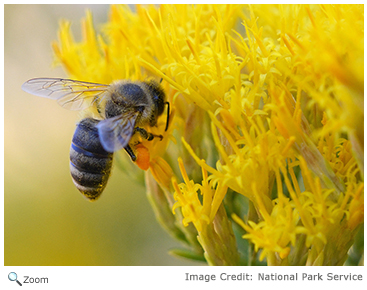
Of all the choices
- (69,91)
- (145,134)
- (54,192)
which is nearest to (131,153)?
(145,134)

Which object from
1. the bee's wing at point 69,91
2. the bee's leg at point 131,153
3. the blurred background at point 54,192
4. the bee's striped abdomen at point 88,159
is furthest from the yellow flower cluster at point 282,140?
the blurred background at point 54,192

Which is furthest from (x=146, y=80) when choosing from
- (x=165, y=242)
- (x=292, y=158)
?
(x=165, y=242)

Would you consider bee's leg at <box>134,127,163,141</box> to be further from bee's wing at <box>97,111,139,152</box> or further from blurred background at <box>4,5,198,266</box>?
blurred background at <box>4,5,198,266</box>

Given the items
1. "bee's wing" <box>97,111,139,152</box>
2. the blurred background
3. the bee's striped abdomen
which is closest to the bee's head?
"bee's wing" <box>97,111,139,152</box>

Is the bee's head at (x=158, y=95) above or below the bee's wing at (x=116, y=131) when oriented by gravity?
above

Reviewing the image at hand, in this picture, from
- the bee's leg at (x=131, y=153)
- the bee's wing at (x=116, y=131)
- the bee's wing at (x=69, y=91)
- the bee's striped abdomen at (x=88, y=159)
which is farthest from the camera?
the bee's wing at (x=69, y=91)

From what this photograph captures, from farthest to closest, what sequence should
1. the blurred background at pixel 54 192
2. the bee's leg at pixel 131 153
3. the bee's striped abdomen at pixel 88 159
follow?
the blurred background at pixel 54 192
the bee's leg at pixel 131 153
the bee's striped abdomen at pixel 88 159

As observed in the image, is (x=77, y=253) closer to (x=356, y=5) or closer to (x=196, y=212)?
(x=196, y=212)

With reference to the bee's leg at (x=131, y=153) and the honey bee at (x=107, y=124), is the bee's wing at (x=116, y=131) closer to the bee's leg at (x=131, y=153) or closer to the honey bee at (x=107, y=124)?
the honey bee at (x=107, y=124)
